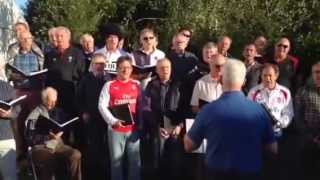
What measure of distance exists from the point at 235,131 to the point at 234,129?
2cm

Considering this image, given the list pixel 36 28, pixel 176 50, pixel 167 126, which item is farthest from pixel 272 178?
pixel 36 28

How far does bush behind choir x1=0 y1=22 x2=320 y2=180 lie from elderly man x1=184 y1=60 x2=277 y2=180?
102 inches

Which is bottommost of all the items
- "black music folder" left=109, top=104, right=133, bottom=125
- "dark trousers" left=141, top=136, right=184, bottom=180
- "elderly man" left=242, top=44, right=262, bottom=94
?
"dark trousers" left=141, top=136, right=184, bottom=180

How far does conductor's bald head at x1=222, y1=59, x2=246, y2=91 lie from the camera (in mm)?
5961

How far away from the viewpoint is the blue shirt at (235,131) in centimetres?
601

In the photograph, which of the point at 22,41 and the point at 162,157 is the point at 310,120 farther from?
the point at 22,41

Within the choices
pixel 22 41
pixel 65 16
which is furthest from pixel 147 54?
pixel 65 16

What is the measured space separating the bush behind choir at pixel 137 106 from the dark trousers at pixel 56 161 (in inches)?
0.5

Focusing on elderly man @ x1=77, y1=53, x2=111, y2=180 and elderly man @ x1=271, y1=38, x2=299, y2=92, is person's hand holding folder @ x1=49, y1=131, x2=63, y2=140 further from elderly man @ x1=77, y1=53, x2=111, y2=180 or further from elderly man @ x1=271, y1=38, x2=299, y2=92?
elderly man @ x1=271, y1=38, x2=299, y2=92

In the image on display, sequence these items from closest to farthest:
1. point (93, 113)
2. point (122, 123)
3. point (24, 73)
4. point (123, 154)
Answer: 1. point (122, 123)
2. point (123, 154)
3. point (24, 73)
4. point (93, 113)

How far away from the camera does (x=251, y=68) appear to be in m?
9.79

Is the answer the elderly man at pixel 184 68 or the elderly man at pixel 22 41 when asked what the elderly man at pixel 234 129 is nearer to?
the elderly man at pixel 184 68

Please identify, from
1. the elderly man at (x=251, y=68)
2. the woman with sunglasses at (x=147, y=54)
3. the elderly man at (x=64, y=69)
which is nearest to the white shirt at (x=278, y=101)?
the elderly man at (x=251, y=68)

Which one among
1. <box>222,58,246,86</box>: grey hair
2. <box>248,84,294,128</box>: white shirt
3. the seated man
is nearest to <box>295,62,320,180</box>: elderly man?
<box>248,84,294,128</box>: white shirt
